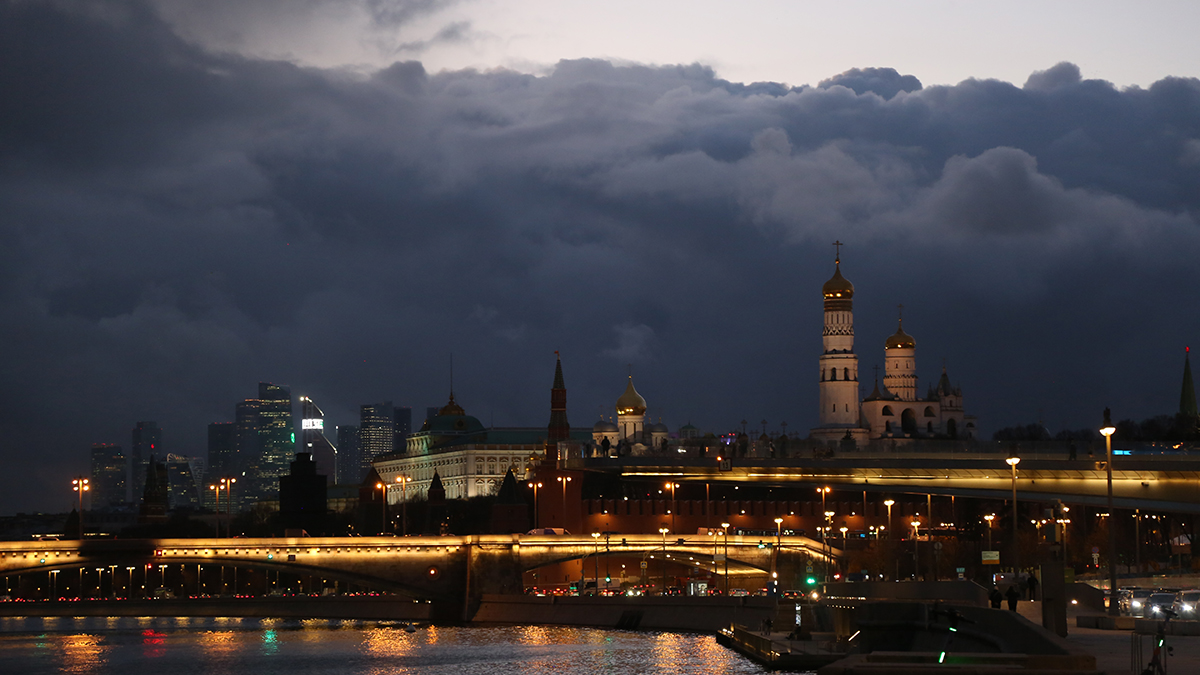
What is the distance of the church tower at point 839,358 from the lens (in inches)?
7785

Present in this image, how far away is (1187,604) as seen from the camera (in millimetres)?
47062

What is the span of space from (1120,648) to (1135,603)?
48.3ft

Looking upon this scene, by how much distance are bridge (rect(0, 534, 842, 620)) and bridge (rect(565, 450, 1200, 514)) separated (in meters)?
14.6

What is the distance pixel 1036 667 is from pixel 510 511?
109175mm

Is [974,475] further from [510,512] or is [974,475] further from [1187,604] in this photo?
[1187,604]

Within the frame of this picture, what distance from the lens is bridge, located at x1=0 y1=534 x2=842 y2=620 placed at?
9288 centimetres

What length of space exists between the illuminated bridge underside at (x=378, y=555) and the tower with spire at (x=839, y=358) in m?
99.9

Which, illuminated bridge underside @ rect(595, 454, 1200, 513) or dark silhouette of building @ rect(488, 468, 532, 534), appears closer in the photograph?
illuminated bridge underside @ rect(595, 454, 1200, 513)

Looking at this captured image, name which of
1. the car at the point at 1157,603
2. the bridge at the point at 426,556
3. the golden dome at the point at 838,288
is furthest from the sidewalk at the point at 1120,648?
the golden dome at the point at 838,288

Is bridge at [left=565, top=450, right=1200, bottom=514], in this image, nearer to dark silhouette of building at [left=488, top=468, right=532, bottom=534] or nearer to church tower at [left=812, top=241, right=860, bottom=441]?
dark silhouette of building at [left=488, top=468, right=532, bottom=534]

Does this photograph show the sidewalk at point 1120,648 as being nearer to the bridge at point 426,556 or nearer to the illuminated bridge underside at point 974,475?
the bridge at point 426,556

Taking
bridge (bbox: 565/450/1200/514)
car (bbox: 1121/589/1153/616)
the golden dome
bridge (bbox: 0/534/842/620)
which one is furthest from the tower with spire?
car (bbox: 1121/589/1153/616)

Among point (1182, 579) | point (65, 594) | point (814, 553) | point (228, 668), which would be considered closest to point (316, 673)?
point (228, 668)

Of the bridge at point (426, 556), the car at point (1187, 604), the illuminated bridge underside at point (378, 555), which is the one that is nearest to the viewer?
the car at point (1187, 604)
